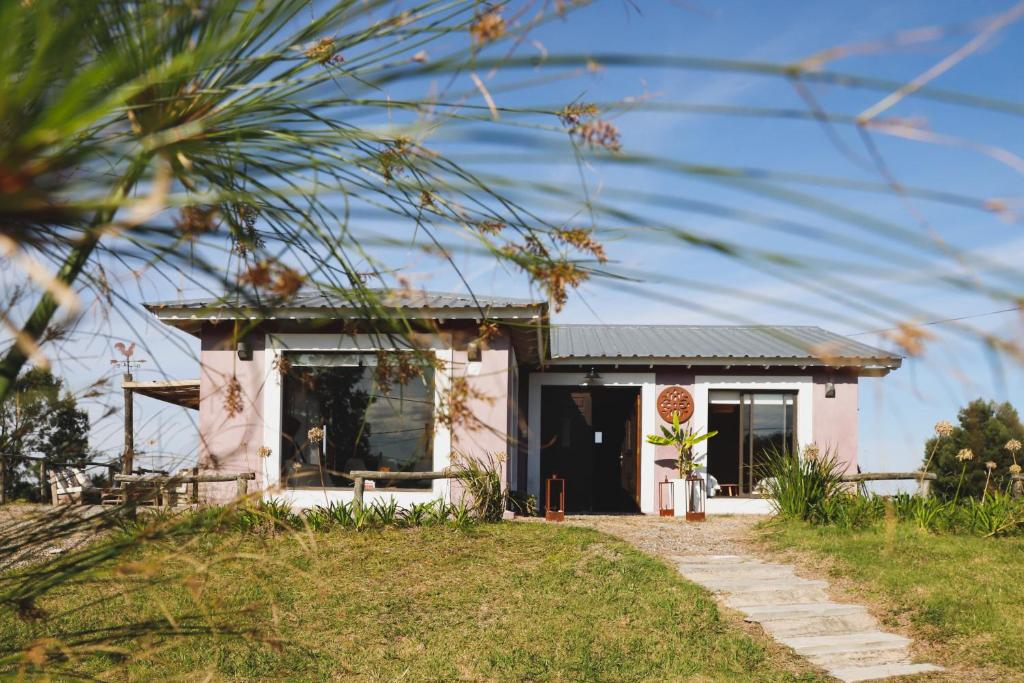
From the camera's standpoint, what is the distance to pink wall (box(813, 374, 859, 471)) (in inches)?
635

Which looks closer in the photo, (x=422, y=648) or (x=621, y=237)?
(x=621, y=237)

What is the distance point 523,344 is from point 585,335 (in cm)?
552

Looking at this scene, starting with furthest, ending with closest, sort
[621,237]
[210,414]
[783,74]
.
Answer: [210,414] → [621,237] → [783,74]

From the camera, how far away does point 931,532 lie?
448 inches

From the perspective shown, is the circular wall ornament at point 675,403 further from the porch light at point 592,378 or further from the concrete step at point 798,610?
the concrete step at point 798,610

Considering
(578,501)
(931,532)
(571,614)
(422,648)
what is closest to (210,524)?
(422,648)

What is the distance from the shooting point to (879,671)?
6.80m

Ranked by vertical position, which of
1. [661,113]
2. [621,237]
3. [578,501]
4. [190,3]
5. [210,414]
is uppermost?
[190,3]

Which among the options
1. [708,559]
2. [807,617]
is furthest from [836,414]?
[807,617]

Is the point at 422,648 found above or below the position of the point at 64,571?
below

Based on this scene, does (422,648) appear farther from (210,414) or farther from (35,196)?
(210,414)

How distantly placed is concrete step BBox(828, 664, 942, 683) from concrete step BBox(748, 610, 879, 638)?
33.9 inches

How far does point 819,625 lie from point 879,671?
1135 mm

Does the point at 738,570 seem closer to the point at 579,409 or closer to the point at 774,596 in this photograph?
the point at 774,596
